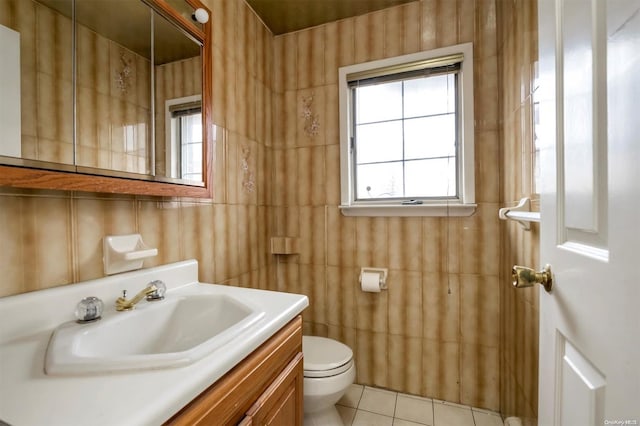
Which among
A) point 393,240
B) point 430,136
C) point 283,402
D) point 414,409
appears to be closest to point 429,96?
point 430,136

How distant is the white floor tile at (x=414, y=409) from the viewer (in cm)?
149

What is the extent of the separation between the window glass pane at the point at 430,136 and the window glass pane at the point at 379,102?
5.1 inches

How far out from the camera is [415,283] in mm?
1641

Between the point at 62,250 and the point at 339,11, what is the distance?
73.0 inches

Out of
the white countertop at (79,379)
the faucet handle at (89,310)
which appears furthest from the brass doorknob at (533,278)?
the faucet handle at (89,310)

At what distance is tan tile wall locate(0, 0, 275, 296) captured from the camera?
0.71m

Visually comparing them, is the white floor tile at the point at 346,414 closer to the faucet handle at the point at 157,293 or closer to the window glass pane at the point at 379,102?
the faucet handle at the point at 157,293

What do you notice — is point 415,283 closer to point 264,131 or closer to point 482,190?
point 482,190

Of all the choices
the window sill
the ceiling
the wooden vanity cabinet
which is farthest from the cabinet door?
the ceiling

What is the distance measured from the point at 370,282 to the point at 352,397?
Answer: 0.72 metres

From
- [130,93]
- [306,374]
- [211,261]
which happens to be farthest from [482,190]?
[130,93]

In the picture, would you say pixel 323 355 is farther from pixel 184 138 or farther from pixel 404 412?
pixel 184 138

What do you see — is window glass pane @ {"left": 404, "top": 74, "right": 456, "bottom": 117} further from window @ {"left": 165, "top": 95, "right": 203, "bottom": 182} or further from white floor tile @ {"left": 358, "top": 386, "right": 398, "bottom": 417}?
white floor tile @ {"left": 358, "top": 386, "right": 398, "bottom": 417}

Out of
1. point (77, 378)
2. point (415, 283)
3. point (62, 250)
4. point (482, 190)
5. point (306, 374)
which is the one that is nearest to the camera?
point (77, 378)
